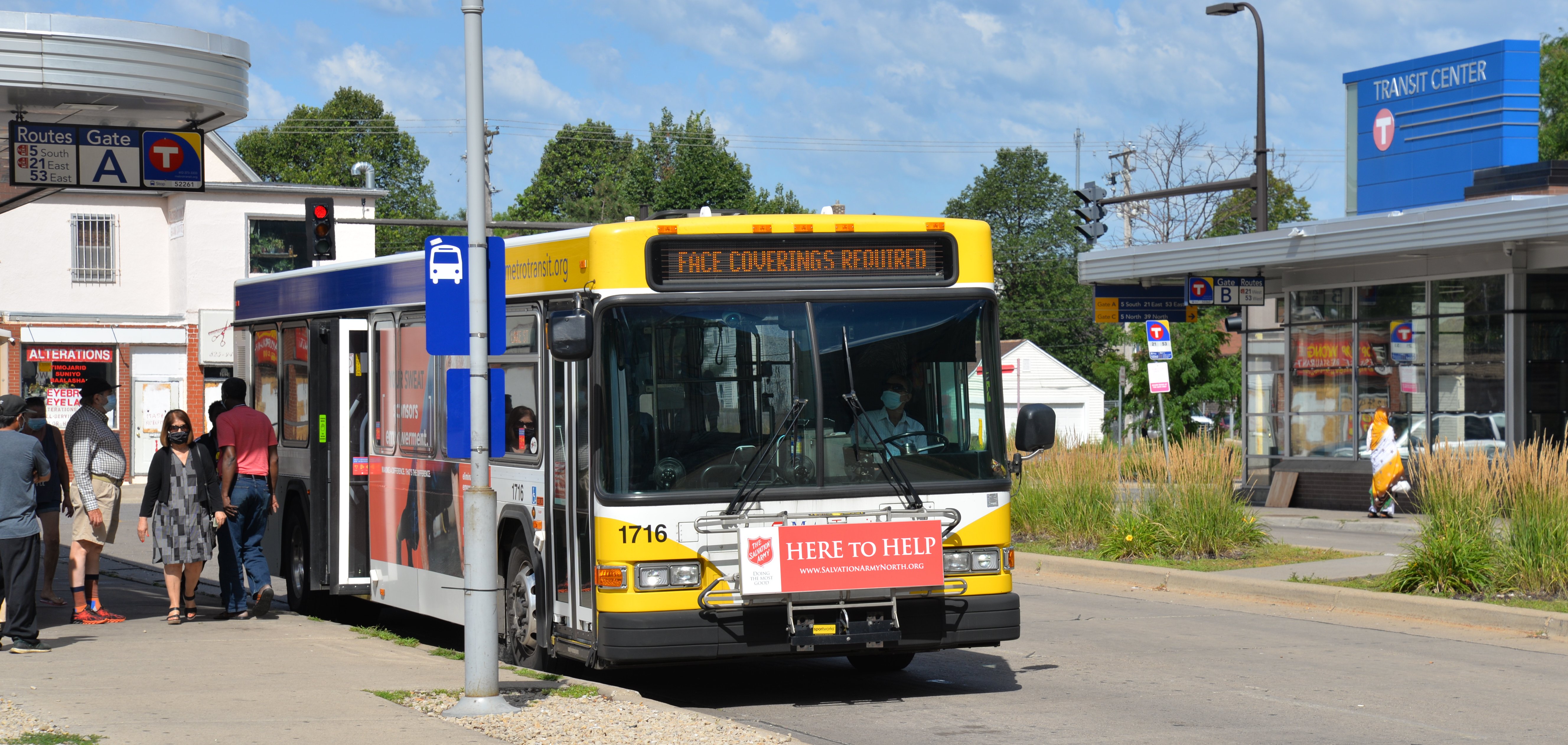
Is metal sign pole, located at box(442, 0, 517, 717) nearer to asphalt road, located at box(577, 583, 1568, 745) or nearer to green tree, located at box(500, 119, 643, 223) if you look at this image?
asphalt road, located at box(577, 583, 1568, 745)

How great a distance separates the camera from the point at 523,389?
32.2ft

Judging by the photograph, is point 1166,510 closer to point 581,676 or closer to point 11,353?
point 581,676

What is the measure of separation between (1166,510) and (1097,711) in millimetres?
8701

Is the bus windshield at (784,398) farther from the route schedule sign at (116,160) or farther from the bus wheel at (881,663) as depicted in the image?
the route schedule sign at (116,160)

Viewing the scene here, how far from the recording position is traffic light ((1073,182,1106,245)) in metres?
29.8

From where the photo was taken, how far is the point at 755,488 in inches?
340

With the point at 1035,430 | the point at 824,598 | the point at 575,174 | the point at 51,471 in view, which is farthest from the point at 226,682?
the point at 575,174

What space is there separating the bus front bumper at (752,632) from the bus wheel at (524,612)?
1.09 metres

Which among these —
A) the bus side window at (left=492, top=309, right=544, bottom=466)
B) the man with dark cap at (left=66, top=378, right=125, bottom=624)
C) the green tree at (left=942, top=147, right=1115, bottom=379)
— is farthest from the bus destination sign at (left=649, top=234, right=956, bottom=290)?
the green tree at (left=942, top=147, right=1115, bottom=379)

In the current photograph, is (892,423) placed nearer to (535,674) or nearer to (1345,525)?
(535,674)

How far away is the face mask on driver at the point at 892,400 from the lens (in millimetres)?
8844

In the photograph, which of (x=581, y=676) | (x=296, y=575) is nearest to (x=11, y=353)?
(x=296, y=575)

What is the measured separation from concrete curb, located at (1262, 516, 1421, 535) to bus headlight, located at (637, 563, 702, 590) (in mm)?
13751

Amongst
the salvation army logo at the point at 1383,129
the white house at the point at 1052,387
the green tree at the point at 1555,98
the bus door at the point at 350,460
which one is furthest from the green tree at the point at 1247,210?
the bus door at the point at 350,460
